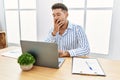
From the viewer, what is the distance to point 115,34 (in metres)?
2.47

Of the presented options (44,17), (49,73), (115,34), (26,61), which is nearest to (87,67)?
(49,73)

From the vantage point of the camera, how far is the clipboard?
3.34 ft

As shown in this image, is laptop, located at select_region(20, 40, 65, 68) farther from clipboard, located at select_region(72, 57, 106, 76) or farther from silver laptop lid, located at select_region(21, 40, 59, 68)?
clipboard, located at select_region(72, 57, 106, 76)

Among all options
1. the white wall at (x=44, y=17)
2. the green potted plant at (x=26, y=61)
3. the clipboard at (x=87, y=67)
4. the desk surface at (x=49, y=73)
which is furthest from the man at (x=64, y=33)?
the white wall at (x=44, y=17)

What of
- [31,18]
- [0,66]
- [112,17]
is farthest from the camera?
[31,18]

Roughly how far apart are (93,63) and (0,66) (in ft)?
2.64

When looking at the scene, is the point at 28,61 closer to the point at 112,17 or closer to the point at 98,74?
the point at 98,74

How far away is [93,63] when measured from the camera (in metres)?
1.21

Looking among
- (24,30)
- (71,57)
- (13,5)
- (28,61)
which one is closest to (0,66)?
(28,61)

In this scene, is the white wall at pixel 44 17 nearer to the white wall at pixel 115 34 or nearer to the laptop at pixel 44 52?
the white wall at pixel 115 34

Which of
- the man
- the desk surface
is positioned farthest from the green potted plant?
the man

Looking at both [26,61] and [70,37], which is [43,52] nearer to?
[26,61]

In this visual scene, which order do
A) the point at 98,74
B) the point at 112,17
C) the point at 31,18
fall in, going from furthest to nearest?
1. the point at 31,18
2. the point at 112,17
3. the point at 98,74

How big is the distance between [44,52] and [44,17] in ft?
6.55
